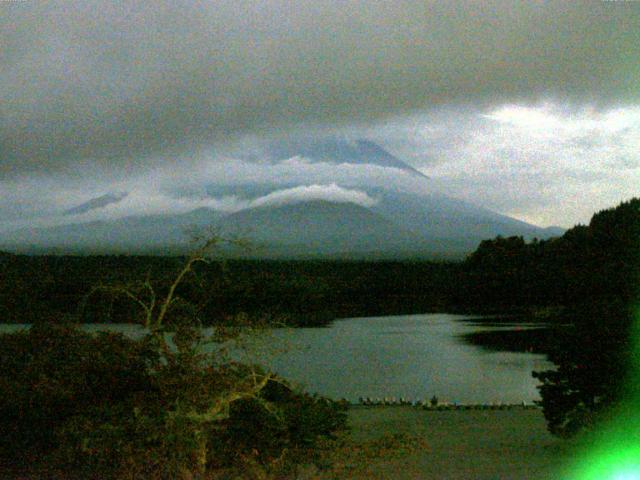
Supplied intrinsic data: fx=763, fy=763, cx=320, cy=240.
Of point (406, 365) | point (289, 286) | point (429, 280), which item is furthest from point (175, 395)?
point (429, 280)

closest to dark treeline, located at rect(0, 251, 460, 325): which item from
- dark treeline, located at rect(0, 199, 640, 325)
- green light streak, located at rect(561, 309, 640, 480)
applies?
dark treeline, located at rect(0, 199, 640, 325)

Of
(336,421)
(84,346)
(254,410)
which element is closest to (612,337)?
(336,421)

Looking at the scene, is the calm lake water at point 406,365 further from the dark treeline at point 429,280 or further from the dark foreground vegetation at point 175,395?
the dark foreground vegetation at point 175,395

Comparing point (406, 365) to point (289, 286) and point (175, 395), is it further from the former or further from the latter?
point (175, 395)

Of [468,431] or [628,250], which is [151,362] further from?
[628,250]

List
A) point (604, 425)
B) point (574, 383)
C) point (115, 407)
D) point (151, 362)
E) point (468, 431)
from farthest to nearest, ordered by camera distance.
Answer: point (468, 431), point (574, 383), point (604, 425), point (151, 362), point (115, 407)
